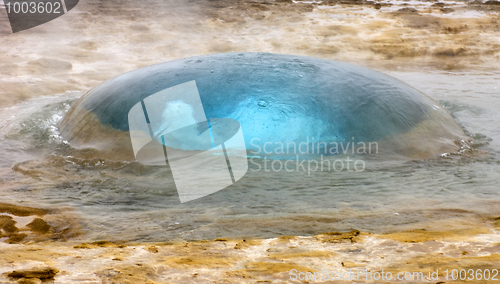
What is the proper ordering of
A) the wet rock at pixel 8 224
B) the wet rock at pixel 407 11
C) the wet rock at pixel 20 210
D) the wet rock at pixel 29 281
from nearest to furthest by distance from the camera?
the wet rock at pixel 29 281 → the wet rock at pixel 8 224 → the wet rock at pixel 20 210 → the wet rock at pixel 407 11

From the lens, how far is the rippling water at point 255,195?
2.11m

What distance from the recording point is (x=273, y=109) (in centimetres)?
297

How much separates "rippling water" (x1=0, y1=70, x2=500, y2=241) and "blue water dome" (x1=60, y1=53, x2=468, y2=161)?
0.57 feet

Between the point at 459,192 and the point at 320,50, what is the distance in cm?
526

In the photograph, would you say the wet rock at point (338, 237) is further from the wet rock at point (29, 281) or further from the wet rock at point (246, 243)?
the wet rock at point (29, 281)

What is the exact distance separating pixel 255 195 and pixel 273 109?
678 mm

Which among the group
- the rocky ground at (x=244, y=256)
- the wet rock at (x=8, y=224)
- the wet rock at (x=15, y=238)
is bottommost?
the wet rock at (x=8, y=224)

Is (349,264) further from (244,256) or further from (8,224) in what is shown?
(8,224)

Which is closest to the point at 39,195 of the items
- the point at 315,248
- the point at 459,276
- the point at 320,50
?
the point at 315,248

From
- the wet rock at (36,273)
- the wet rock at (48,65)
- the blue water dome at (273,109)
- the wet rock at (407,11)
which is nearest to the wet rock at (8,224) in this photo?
the wet rock at (36,273)

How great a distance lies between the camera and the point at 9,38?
7383 millimetres

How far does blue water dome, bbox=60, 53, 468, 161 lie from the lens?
9.66 feet

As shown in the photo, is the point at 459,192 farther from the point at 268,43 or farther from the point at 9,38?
the point at 9,38

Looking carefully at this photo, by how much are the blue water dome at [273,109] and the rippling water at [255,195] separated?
0.17 metres
